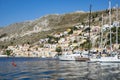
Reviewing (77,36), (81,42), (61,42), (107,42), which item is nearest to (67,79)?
(107,42)

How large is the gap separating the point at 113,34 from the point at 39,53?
65.9 metres

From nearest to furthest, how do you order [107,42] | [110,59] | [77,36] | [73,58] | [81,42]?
[110,59] → [73,58] → [107,42] → [81,42] → [77,36]

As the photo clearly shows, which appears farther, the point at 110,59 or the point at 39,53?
the point at 39,53

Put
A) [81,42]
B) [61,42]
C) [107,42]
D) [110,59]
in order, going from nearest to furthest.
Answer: [110,59]
[107,42]
[81,42]
[61,42]

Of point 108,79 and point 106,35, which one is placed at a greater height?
point 106,35

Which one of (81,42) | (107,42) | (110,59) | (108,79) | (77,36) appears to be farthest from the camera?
(77,36)

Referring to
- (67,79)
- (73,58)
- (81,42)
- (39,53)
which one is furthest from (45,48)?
(67,79)

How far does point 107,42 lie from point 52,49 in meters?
57.9

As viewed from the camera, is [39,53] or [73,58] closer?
[73,58]

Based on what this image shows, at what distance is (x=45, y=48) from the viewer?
200 m

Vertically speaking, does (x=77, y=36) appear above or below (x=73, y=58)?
above

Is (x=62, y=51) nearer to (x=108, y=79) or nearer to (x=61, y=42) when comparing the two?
(x=61, y=42)

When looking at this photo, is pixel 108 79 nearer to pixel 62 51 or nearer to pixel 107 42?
pixel 107 42

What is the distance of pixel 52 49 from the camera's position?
191875 mm
